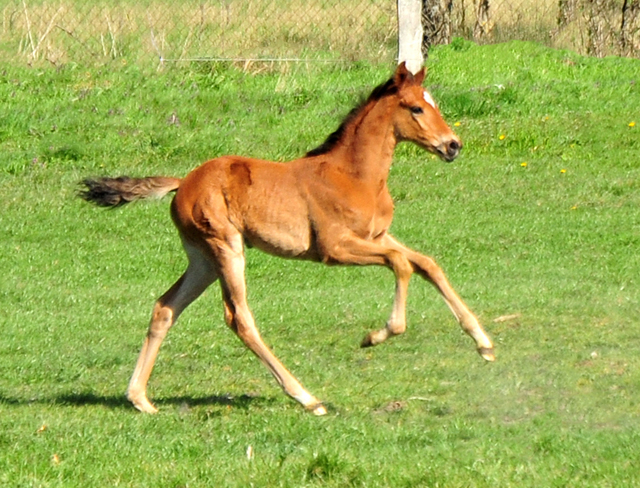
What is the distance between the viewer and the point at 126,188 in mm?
7152

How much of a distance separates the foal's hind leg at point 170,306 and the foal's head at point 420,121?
1.43 metres

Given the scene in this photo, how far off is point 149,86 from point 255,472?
414 inches

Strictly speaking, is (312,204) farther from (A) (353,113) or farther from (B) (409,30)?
(B) (409,30)

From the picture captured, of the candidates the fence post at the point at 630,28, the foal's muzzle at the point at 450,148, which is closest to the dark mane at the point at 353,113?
the foal's muzzle at the point at 450,148

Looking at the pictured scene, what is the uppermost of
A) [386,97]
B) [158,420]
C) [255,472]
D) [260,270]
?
[386,97]

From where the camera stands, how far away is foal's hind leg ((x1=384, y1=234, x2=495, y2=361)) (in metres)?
6.40

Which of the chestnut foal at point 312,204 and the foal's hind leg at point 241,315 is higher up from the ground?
the chestnut foal at point 312,204

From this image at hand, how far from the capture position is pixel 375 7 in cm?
1777

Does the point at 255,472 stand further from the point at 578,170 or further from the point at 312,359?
the point at 578,170

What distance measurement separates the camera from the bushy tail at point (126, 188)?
7.12 metres

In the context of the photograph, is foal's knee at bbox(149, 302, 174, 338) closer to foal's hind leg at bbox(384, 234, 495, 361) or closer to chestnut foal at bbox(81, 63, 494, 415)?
chestnut foal at bbox(81, 63, 494, 415)

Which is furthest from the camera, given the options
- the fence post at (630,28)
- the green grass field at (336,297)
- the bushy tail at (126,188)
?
the fence post at (630,28)

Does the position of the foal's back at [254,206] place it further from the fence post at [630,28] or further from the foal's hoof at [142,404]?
the fence post at [630,28]

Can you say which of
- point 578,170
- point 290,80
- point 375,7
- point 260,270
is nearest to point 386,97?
point 260,270
